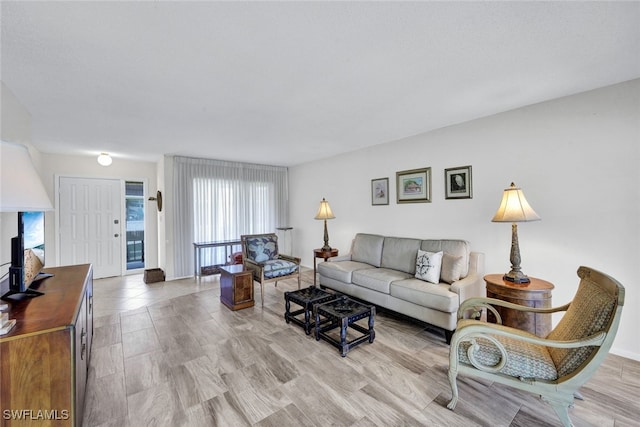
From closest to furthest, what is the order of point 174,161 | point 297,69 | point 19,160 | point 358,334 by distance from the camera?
point 19,160
point 297,69
point 358,334
point 174,161

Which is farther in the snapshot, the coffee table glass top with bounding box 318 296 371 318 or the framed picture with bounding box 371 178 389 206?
the framed picture with bounding box 371 178 389 206

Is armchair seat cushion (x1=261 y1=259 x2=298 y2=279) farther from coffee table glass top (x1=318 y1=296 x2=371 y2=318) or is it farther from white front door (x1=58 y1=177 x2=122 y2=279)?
white front door (x1=58 y1=177 x2=122 y2=279)

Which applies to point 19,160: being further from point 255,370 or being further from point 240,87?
point 255,370

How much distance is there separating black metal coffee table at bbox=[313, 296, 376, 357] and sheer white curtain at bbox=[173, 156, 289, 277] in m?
3.61

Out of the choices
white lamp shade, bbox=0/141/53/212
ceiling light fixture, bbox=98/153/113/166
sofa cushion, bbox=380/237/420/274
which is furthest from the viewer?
ceiling light fixture, bbox=98/153/113/166

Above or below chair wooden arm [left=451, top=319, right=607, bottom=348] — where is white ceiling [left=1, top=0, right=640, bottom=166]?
above

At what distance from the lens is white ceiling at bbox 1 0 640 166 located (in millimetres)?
1491

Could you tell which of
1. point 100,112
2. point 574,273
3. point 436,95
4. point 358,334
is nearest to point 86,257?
point 100,112

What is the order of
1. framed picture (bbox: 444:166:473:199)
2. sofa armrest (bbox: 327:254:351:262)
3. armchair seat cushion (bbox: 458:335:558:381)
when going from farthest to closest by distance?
sofa armrest (bbox: 327:254:351:262), framed picture (bbox: 444:166:473:199), armchair seat cushion (bbox: 458:335:558:381)

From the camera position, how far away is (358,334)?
2.82 meters

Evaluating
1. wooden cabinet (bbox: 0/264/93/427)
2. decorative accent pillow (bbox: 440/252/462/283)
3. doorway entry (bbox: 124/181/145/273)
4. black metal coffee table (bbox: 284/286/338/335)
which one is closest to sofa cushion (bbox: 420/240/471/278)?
decorative accent pillow (bbox: 440/252/462/283)

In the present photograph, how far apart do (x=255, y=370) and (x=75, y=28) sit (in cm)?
267

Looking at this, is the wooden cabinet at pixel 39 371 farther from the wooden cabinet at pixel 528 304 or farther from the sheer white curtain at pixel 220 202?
the sheer white curtain at pixel 220 202

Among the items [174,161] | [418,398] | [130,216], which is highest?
[174,161]
